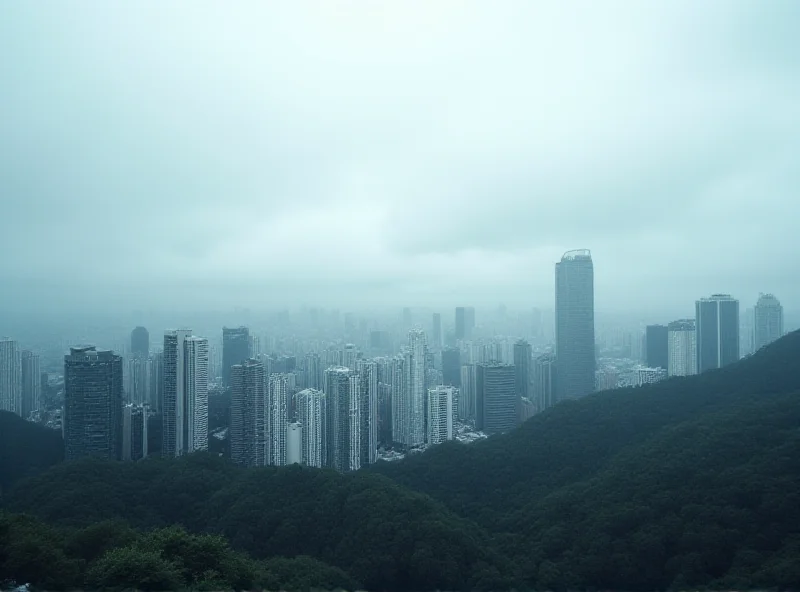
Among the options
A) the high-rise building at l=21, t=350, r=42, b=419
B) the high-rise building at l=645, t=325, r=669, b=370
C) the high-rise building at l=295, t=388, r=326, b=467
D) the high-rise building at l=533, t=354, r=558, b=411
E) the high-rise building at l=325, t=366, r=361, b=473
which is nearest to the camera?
the high-rise building at l=295, t=388, r=326, b=467

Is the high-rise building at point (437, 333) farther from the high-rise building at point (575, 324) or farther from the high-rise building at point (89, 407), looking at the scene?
the high-rise building at point (89, 407)

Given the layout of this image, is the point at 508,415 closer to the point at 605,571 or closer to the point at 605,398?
the point at 605,398

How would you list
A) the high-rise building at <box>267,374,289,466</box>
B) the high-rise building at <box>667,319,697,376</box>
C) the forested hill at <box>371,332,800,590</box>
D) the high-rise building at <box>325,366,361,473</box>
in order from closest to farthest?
the forested hill at <box>371,332,800,590</box> → the high-rise building at <box>267,374,289,466</box> → the high-rise building at <box>325,366,361,473</box> → the high-rise building at <box>667,319,697,376</box>

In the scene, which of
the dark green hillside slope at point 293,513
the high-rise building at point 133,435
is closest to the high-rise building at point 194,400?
the high-rise building at point 133,435

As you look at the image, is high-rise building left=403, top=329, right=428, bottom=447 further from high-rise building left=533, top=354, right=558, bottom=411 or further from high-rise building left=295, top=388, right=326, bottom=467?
high-rise building left=533, top=354, right=558, bottom=411

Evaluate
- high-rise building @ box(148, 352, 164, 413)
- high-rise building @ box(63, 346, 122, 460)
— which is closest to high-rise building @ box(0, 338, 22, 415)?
high-rise building @ box(63, 346, 122, 460)

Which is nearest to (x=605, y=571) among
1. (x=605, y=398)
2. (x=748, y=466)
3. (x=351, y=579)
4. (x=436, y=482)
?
(x=748, y=466)

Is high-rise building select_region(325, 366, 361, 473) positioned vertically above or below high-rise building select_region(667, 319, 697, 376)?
below

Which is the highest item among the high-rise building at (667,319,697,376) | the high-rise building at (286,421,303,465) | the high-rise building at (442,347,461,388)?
the high-rise building at (667,319,697,376)
